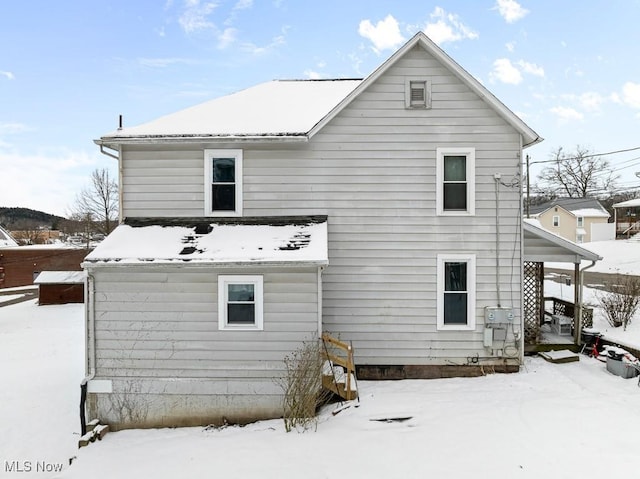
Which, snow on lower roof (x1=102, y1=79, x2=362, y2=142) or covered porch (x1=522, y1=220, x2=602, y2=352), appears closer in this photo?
snow on lower roof (x1=102, y1=79, x2=362, y2=142)

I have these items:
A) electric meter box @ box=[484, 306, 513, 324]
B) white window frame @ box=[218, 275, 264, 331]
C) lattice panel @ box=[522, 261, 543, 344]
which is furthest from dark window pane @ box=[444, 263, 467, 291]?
white window frame @ box=[218, 275, 264, 331]

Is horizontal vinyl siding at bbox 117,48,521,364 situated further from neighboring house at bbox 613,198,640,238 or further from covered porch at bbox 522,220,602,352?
neighboring house at bbox 613,198,640,238

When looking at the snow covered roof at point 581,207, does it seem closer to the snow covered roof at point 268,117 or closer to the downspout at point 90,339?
the snow covered roof at point 268,117

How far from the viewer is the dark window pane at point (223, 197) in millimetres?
9172

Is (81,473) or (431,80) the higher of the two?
(431,80)

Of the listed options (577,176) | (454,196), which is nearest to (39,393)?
(454,196)

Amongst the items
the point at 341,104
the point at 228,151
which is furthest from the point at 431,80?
the point at 228,151

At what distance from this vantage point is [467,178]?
8914 millimetres

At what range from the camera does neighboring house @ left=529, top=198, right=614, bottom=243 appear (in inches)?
1781

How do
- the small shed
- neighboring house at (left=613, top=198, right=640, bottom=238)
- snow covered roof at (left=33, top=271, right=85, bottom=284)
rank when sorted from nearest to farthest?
snow covered roof at (left=33, top=271, right=85, bottom=284)
the small shed
neighboring house at (left=613, top=198, right=640, bottom=238)

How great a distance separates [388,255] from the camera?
8938 millimetres

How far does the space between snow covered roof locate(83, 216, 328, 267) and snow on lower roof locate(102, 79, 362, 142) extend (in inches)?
83.3

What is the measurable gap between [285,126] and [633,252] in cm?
3660

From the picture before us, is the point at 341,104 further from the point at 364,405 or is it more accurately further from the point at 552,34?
the point at 552,34
